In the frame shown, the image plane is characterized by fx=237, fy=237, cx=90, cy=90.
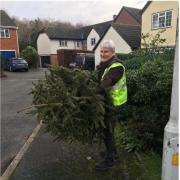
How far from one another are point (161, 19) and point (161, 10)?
783 millimetres

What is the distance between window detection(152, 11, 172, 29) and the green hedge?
17.6m

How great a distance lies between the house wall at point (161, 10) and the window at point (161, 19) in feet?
1.09

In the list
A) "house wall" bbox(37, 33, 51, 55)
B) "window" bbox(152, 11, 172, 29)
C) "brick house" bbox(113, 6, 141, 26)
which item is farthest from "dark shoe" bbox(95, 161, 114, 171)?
"house wall" bbox(37, 33, 51, 55)

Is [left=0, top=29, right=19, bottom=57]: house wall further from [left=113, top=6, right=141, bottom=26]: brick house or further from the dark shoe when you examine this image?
the dark shoe

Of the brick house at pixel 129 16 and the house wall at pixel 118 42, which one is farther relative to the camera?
the brick house at pixel 129 16

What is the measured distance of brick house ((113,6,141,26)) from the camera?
114 ft

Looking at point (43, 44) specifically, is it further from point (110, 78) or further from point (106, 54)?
point (110, 78)

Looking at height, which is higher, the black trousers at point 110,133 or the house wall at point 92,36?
the house wall at point 92,36

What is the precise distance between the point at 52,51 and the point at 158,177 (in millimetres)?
38569

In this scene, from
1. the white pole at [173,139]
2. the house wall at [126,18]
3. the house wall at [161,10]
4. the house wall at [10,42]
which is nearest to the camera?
the white pole at [173,139]

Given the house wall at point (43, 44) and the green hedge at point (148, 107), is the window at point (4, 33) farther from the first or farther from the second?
the green hedge at point (148, 107)

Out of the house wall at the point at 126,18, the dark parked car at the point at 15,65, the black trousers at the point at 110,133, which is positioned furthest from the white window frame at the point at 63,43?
the black trousers at the point at 110,133

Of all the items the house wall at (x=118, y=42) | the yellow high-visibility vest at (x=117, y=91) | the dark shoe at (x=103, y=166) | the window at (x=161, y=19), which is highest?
the window at (x=161, y=19)

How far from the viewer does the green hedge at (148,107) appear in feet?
14.3
